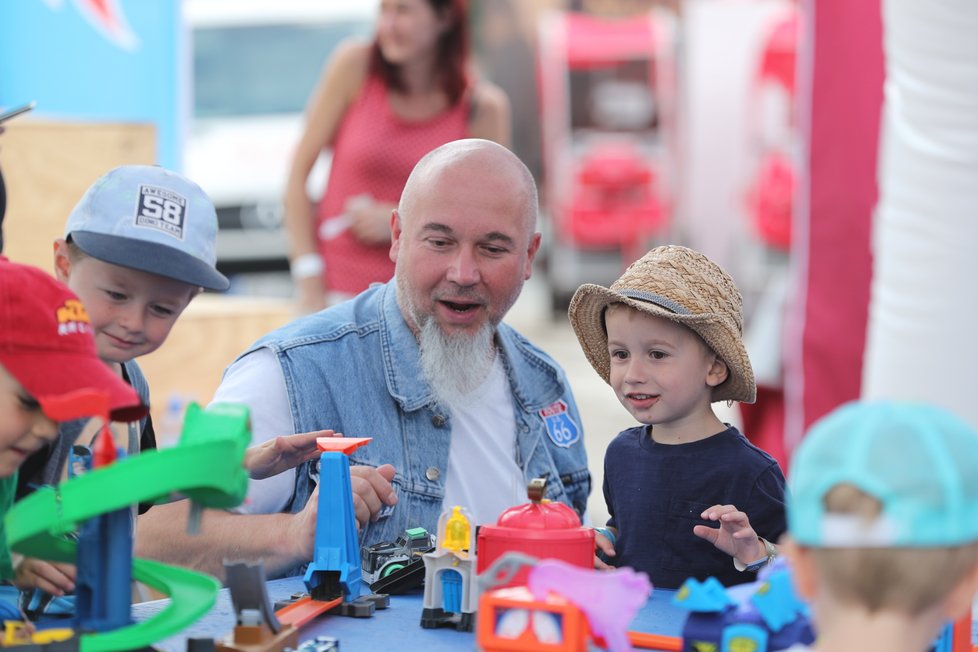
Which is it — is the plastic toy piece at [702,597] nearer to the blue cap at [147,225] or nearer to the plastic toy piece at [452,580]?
the plastic toy piece at [452,580]

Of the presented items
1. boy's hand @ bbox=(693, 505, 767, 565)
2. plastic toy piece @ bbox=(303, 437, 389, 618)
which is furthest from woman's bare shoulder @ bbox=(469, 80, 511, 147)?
plastic toy piece @ bbox=(303, 437, 389, 618)

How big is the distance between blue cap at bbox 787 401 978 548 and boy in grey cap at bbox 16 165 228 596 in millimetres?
1317

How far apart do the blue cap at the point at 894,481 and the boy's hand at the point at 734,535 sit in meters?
0.80

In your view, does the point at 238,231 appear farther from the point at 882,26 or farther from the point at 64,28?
the point at 882,26

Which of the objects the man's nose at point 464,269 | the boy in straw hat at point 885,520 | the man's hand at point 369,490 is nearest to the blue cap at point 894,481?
the boy in straw hat at point 885,520

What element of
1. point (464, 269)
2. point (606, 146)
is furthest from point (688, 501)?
point (606, 146)

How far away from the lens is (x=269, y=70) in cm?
1074

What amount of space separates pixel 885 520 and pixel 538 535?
627 millimetres

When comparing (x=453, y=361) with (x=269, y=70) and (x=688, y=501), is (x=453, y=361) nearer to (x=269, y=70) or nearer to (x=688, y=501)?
(x=688, y=501)

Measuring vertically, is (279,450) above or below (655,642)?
above

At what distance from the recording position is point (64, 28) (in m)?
4.88

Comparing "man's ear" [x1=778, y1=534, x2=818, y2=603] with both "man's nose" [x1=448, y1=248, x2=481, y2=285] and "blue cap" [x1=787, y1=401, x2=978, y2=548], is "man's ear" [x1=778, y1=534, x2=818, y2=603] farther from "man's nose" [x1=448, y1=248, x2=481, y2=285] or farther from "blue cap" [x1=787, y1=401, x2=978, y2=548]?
"man's nose" [x1=448, y1=248, x2=481, y2=285]

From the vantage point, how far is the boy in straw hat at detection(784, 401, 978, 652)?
126cm

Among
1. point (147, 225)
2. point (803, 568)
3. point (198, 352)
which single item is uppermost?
point (147, 225)
